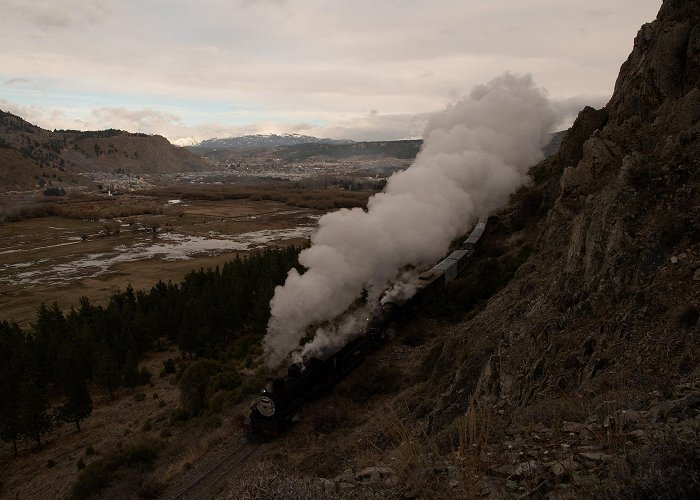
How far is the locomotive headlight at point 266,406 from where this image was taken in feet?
59.6

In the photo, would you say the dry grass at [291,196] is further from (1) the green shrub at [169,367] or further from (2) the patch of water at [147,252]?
(1) the green shrub at [169,367]

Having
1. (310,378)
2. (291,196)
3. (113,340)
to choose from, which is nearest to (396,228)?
(310,378)

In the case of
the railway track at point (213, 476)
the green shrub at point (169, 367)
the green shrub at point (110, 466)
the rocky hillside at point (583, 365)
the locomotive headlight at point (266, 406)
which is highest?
the rocky hillside at point (583, 365)

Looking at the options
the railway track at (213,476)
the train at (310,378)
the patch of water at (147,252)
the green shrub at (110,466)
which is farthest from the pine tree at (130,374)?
the patch of water at (147,252)

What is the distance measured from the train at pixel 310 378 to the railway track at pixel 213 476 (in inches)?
25.0

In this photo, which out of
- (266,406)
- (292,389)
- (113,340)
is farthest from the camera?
(113,340)

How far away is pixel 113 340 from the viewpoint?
35656 millimetres

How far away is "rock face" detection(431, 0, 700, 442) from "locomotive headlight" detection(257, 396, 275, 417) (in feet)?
22.9

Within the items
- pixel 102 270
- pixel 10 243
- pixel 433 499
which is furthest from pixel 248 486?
pixel 10 243

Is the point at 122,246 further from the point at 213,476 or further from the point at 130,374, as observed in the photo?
the point at 213,476

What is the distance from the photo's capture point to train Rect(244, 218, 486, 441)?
727 inches

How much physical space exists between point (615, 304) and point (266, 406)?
529 inches

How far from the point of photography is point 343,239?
931 inches

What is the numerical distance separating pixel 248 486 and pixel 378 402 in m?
13.1
